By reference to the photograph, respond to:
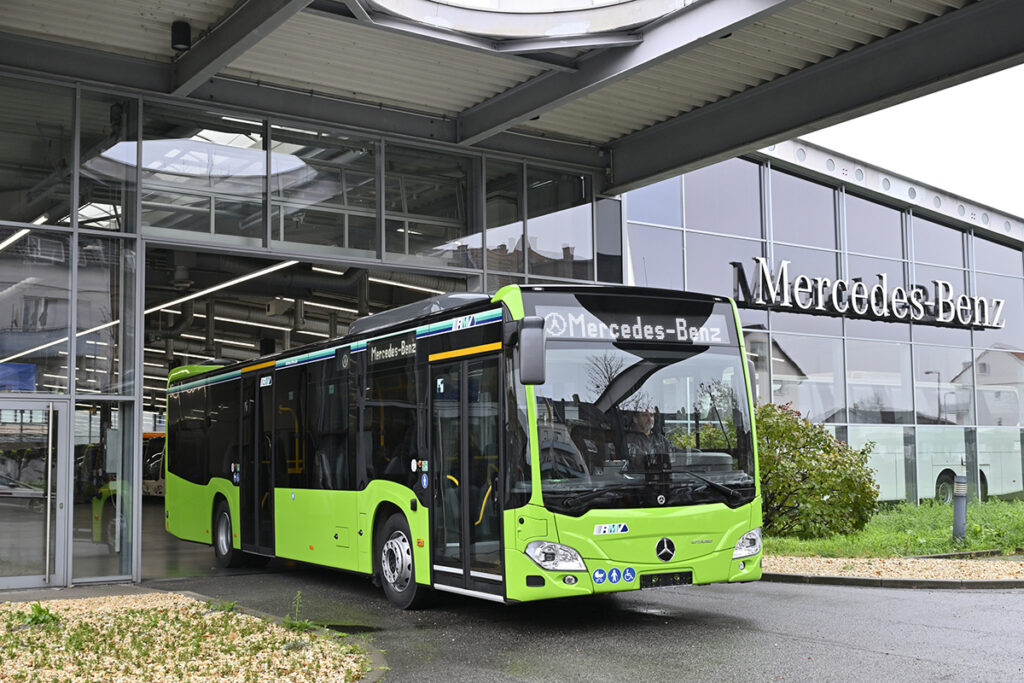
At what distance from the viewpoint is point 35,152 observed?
13.7m

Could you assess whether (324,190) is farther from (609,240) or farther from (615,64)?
(609,240)

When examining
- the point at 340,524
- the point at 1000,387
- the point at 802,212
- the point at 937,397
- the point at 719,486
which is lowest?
the point at 340,524

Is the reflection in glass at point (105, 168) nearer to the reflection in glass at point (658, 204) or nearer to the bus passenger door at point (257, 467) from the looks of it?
the bus passenger door at point (257, 467)

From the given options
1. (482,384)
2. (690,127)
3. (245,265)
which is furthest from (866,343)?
(482,384)

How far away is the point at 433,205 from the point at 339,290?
7.61 meters

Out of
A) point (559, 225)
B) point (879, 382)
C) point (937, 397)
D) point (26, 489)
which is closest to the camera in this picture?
point (26, 489)

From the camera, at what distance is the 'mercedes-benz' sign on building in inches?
886

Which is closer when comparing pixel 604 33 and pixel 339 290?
pixel 604 33

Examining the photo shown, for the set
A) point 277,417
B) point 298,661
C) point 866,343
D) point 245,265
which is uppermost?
point 245,265

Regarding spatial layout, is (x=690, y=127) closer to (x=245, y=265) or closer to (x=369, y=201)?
(x=369, y=201)

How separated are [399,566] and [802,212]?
15.5 metres

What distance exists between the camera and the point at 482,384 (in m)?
10.1

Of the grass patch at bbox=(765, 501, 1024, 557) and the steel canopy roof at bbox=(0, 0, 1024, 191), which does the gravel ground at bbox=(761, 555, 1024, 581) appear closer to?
the grass patch at bbox=(765, 501, 1024, 557)

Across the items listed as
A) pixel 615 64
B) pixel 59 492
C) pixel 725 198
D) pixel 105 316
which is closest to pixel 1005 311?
pixel 725 198
